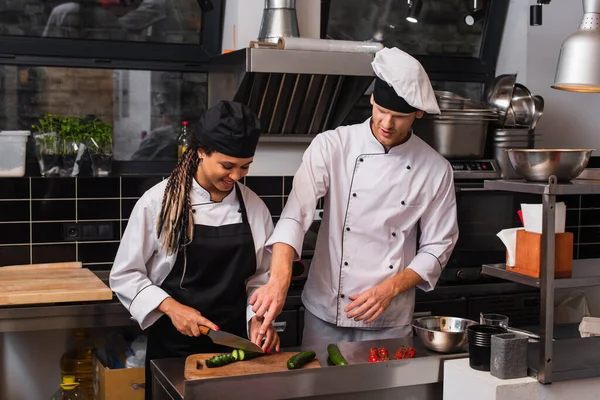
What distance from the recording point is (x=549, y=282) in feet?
7.54

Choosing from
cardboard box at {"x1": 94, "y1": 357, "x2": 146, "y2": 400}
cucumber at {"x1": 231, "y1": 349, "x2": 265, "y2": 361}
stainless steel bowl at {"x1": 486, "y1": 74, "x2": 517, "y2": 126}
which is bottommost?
cardboard box at {"x1": 94, "y1": 357, "x2": 146, "y2": 400}

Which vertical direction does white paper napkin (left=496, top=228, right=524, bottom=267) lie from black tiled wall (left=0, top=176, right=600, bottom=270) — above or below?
above

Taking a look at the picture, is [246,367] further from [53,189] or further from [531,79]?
[531,79]

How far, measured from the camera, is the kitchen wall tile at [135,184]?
4.07 meters

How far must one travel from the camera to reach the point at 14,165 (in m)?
3.91

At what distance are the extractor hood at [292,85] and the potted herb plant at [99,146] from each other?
62 cm

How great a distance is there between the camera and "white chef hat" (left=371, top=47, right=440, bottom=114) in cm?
272

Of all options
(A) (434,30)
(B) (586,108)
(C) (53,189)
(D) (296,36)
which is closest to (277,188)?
(D) (296,36)

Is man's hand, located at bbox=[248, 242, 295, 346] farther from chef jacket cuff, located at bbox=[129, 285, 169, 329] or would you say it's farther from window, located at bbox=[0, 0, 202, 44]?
window, located at bbox=[0, 0, 202, 44]

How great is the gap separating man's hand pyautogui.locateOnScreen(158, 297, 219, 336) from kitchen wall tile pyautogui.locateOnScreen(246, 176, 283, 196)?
5.68 feet

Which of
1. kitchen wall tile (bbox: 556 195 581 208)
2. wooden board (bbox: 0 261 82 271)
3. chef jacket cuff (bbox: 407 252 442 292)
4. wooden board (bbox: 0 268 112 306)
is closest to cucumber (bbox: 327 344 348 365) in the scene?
chef jacket cuff (bbox: 407 252 442 292)

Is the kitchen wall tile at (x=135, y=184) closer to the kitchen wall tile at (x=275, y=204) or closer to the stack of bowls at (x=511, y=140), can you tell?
the kitchen wall tile at (x=275, y=204)

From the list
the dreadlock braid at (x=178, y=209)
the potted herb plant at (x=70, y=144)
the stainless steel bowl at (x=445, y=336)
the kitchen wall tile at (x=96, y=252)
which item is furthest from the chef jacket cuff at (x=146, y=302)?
the potted herb plant at (x=70, y=144)

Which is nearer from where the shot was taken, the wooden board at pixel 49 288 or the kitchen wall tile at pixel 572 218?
the wooden board at pixel 49 288
